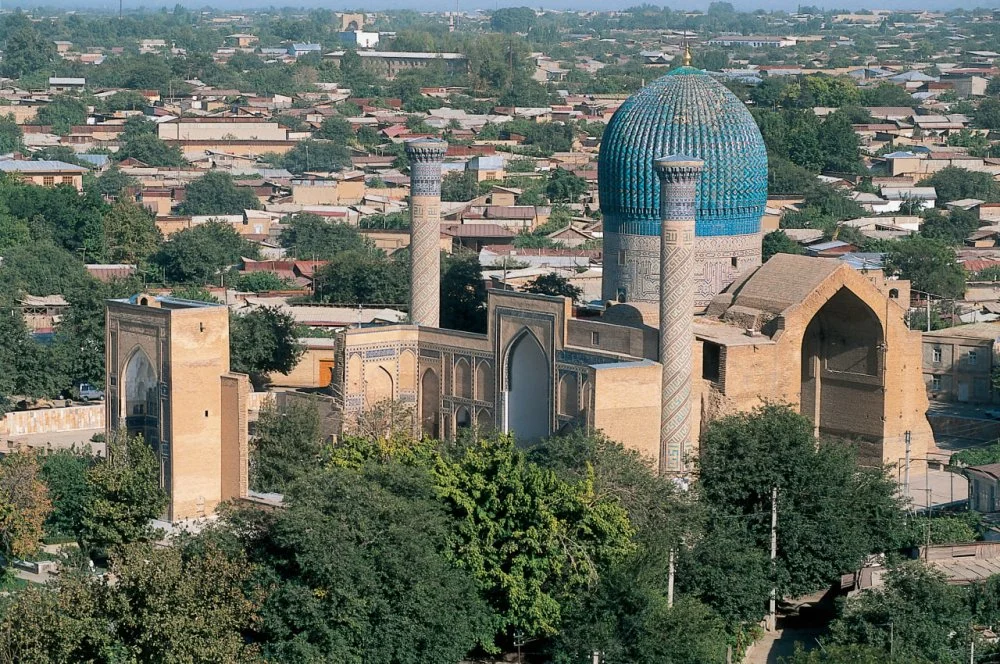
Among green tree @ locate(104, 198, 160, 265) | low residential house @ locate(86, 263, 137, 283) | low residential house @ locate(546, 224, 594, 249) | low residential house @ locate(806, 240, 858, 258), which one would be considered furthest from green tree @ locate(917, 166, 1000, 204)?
low residential house @ locate(86, 263, 137, 283)

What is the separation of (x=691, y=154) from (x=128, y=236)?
16.7 meters

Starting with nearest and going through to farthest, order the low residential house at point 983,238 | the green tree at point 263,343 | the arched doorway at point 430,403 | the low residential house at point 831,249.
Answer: the arched doorway at point 430,403
the green tree at point 263,343
the low residential house at point 831,249
the low residential house at point 983,238

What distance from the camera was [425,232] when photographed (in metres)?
24.2

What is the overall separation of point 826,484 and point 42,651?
677 centimetres

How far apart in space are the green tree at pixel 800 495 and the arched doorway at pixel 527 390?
8.97 feet

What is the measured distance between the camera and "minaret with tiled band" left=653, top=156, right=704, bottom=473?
21094mm

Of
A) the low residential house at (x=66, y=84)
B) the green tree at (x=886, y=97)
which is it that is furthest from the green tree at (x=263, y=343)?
the low residential house at (x=66, y=84)

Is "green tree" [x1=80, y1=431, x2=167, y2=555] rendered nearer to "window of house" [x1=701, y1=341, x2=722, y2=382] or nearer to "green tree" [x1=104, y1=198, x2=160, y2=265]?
"window of house" [x1=701, y1=341, x2=722, y2=382]

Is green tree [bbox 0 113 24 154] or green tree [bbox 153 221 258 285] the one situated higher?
green tree [bbox 0 113 24 154]

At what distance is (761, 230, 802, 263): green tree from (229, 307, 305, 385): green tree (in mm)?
9740

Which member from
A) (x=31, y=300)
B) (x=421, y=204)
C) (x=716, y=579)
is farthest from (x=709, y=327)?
(x=31, y=300)

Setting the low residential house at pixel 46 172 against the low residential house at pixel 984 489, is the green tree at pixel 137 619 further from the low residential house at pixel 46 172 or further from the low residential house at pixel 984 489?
the low residential house at pixel 46 172

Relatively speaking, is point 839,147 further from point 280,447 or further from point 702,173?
point 280,447

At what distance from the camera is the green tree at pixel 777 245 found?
34.5 metres
